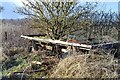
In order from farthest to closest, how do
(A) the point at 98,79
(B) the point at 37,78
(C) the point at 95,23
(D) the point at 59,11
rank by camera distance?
(C) the point at 95,23 < (D) the point at 59,11 < (B) the point at 37,78 < (A) the point at 98,79

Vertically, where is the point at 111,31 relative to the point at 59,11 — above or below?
below

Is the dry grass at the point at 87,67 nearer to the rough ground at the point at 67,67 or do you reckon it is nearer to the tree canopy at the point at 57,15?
the rough ground at the point at 67,67

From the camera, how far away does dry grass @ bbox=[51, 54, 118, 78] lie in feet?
21.0

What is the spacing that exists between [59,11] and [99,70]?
11.1 feet

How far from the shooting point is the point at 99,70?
6.43 meters

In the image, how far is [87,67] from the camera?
256 inches

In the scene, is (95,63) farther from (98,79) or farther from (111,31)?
(111,31)

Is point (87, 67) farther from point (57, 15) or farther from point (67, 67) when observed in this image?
point (57, 15)

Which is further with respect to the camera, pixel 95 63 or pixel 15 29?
pixel 15 29

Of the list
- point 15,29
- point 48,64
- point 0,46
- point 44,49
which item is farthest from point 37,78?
point 15,29

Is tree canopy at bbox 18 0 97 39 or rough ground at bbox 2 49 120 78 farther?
tree canopy at bbox 18 0 97 39

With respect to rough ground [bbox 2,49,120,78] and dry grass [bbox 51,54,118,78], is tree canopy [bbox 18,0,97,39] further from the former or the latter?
dry grass [bbox 51,54,118,78]

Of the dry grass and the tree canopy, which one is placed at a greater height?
the tree canopy

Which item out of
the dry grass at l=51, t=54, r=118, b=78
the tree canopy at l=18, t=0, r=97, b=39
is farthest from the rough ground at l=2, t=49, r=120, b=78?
the tree canopy at l=18, t=0, r=97, b=39
